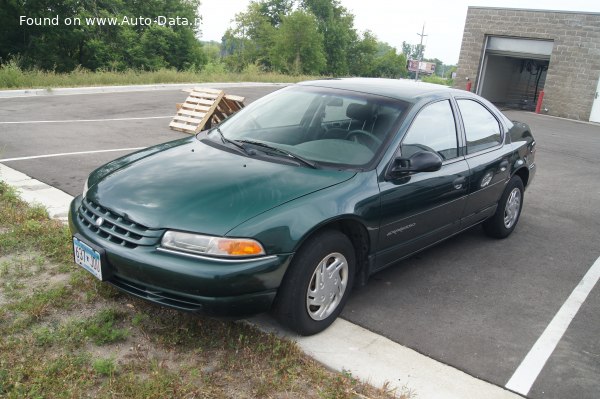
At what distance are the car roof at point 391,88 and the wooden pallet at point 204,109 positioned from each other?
6.03 m

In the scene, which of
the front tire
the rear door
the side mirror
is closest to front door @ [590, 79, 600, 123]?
the rear door

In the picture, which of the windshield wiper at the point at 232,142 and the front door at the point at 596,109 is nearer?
the windshield wiper at the point at 232,142

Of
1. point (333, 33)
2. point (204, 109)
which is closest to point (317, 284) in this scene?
point (204, 109)

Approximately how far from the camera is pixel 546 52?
76.1ft

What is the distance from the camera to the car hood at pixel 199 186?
3.02m

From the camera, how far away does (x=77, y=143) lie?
8562mm

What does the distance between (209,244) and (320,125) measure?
164 centimetres

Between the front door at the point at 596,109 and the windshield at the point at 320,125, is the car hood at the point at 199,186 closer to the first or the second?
the windshield at the point at 320,125

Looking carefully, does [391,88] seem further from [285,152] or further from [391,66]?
[391,66]

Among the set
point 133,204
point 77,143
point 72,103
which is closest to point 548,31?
point 72,103

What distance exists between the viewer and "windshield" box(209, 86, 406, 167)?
3.84 metres

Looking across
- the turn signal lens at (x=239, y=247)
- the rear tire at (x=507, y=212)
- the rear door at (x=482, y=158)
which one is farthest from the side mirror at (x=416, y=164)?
the rear tire at (x=507, y=212)

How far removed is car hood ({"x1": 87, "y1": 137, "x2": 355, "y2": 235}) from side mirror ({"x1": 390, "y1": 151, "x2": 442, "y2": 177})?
1.32 ft

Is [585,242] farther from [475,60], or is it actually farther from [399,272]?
[475,60]
